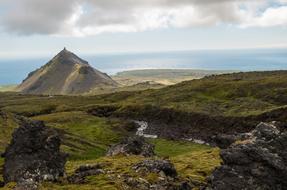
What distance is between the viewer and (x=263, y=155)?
152 feet

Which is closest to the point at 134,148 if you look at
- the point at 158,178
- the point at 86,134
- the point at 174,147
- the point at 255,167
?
the point at 158,178

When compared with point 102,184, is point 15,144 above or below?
above

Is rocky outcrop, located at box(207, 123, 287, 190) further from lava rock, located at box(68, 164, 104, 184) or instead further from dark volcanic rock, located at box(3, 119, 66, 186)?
dark volcanic rock, located at box(3, 119, 66, 186)

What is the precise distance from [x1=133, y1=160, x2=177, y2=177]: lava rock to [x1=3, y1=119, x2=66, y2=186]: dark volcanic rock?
1009 cm

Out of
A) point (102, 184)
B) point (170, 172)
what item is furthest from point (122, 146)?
point (102, 184)

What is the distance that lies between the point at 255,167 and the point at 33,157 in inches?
1009

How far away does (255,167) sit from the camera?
151 ft

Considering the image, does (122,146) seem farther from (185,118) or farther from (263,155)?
(185,118)

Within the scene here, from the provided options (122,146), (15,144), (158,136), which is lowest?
(158,136)

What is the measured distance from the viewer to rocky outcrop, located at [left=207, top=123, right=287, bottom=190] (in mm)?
45084

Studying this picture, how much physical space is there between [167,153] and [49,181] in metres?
78.0

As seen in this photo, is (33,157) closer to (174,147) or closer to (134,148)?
(134,148)

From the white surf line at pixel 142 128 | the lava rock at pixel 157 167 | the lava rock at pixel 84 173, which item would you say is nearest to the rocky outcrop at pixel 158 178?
the lava rock at pixel 157 167

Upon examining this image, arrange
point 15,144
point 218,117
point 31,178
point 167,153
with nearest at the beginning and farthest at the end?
point 31,178
point 15,144
point 167,153
point 218,117
